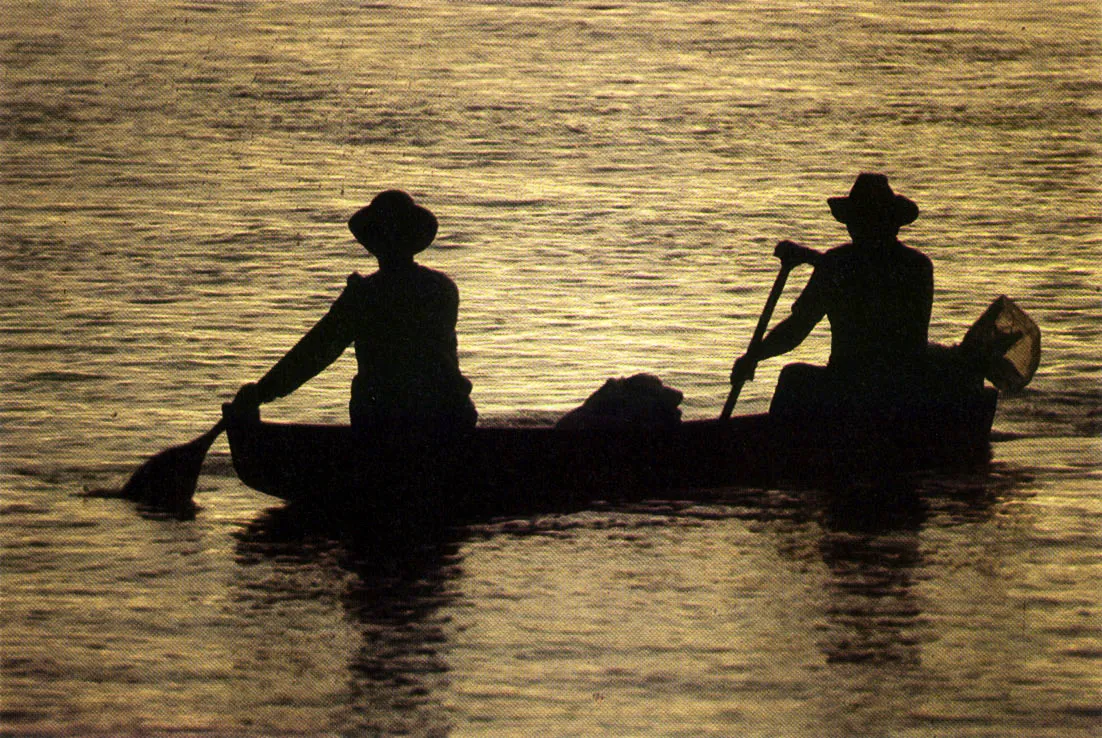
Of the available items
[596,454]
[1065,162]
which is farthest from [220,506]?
[1065,162]

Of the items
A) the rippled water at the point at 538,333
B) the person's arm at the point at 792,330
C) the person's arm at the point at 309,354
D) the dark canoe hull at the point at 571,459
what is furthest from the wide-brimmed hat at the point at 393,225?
the person's arm at the point at 792,330

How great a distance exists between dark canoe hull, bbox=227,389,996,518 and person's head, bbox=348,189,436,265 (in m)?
0.80

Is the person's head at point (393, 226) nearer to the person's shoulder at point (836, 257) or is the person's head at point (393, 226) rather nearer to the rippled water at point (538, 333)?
the rippled water at point (538, 333)

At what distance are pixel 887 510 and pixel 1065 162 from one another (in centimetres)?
1067

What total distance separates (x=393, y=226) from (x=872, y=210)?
229 cm

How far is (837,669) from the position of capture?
25.7 feet

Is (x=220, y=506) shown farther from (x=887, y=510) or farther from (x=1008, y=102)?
(x=1008, y=102)

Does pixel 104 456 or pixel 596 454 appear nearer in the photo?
pixel 596 454

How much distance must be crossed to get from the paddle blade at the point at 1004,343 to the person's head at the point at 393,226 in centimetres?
312

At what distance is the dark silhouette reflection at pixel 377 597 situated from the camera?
7.40 meters

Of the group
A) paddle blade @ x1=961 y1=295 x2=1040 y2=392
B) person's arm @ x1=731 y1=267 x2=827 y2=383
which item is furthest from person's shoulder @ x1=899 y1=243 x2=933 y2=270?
paddle blade @ x1=961 y1=295 x2=1040 y2=392

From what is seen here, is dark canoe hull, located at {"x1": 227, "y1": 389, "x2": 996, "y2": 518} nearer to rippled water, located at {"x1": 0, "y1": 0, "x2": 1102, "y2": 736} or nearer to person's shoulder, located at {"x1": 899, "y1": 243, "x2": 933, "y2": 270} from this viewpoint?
rippled water, located at {"x1": 0, "y1": 0, "x2": 1102, "y2": 736}

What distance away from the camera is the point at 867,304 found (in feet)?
34.6

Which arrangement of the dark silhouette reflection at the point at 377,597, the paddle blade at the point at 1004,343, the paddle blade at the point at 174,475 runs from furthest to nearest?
the paddle blade at the point at 1004,343 → the paddle blade at the point at 174,475 → the dark silhouette reflection at the point at 377,597
